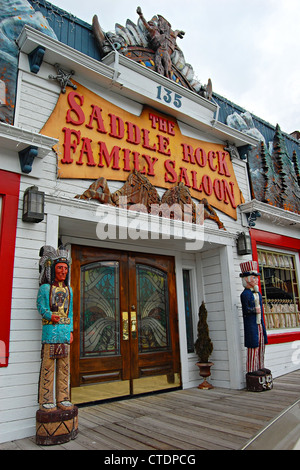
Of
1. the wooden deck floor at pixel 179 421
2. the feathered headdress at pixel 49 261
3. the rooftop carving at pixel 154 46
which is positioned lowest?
the wooden deck floor at pixel 179 421

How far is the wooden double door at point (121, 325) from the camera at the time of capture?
4551 mm

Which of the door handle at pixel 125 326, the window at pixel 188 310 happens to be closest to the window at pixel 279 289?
the window at pixel 188 310

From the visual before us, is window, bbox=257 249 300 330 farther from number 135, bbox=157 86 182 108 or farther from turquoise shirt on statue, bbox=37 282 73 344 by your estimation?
turquoise shirt on statue, bbox=37 282 73 344

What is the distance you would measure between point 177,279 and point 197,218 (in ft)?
3.54

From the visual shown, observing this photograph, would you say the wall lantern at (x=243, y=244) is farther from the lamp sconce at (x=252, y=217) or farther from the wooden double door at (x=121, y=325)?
the wooden double door at (x=121, y=325)

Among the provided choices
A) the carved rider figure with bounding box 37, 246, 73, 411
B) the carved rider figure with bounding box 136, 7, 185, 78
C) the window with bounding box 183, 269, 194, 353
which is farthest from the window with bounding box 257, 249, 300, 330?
the carved rider figure with bounding box 37, 246, 73, 411

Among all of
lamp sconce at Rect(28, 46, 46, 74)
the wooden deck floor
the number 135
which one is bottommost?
the wooden deck floor

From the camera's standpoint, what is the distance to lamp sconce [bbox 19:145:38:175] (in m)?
3.70

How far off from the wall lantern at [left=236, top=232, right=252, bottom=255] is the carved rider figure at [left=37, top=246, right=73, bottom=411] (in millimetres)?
3478

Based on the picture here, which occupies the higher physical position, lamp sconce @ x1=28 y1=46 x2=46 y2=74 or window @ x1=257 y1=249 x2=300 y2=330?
lamp sconce @ x1=28 y1=46 x2=46 y2=74

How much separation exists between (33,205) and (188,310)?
11.3ft

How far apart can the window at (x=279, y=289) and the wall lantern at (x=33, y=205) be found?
458 cm
